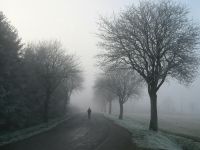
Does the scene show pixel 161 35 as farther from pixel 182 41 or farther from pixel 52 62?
pixel 52 62

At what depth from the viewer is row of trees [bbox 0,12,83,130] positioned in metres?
27.8

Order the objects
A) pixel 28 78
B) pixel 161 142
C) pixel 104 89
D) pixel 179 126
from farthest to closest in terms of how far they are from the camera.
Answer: pixel 104 89 < pixel 179 126 < pixel 28 78 < pixel 161 142

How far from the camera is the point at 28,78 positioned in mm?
38562

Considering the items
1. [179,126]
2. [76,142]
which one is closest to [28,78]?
[76,142]

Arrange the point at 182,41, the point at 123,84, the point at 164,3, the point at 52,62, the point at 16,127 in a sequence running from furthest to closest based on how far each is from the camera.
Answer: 1. the point at 123,84
2. the point at 52,62
3. the point at 16,127
4. the point at 164,3
5. the point at 182,41

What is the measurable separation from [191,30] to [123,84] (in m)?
33.9

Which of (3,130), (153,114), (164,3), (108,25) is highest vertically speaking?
(164,3)

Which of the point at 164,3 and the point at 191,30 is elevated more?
the point at 164,3

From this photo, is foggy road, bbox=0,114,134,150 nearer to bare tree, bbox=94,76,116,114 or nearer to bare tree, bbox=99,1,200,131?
bare tree, bbox=99,1,200,131

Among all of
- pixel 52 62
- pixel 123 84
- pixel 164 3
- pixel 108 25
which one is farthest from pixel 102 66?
pixel 123 84

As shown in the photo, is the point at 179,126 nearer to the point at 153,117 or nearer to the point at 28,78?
the point at 153,117

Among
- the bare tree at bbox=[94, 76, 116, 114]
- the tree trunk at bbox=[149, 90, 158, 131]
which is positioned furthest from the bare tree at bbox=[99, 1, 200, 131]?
the bare tree at bbox=[94, 76, 116, 114]

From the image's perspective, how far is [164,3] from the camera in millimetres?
28359

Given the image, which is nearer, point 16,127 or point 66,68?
point 16,127
